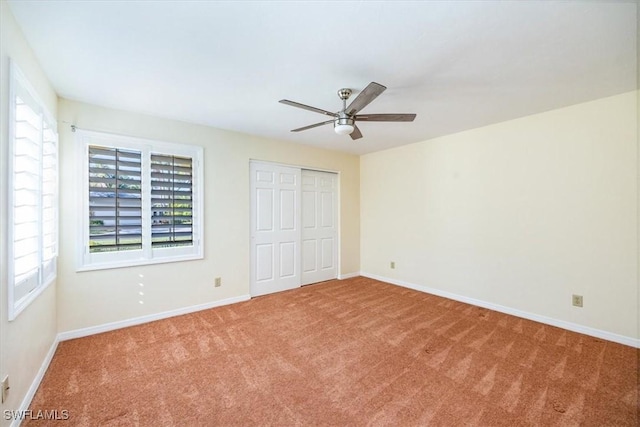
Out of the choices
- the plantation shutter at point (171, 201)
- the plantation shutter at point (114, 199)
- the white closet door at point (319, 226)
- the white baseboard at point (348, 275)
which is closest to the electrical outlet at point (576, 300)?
the white baseboard at point (348, 275)

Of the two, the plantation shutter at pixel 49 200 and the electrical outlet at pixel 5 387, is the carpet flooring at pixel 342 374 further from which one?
the plantation shutter at pixel 49 200

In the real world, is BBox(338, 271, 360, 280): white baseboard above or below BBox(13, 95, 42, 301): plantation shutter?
below

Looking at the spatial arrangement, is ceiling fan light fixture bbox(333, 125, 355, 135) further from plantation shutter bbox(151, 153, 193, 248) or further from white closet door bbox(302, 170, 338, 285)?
white closet door bbox(302, 170, 338, 285)

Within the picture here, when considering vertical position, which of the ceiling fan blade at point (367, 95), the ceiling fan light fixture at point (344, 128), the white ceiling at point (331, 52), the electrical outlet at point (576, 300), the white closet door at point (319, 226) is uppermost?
the white ceiling at point (331, 52)

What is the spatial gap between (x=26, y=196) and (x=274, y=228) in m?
2.82

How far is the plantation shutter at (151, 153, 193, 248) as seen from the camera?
10.5ft

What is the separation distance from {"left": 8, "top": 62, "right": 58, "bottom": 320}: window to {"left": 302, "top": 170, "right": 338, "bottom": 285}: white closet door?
3.16m

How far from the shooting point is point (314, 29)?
1672 millimetres

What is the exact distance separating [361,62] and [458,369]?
8.50ft

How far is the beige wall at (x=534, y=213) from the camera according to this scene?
2.64 m

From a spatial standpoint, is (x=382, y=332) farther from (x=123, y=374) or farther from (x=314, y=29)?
(x=314, y=29)

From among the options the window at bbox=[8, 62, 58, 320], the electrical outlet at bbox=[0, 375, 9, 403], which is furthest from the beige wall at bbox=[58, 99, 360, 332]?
the electrical outlet at bbox=[0, 375, 9, 403]

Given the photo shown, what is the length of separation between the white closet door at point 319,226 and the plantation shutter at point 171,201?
188 centimetres

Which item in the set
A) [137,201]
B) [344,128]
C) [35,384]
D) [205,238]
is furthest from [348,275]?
[35,384]
